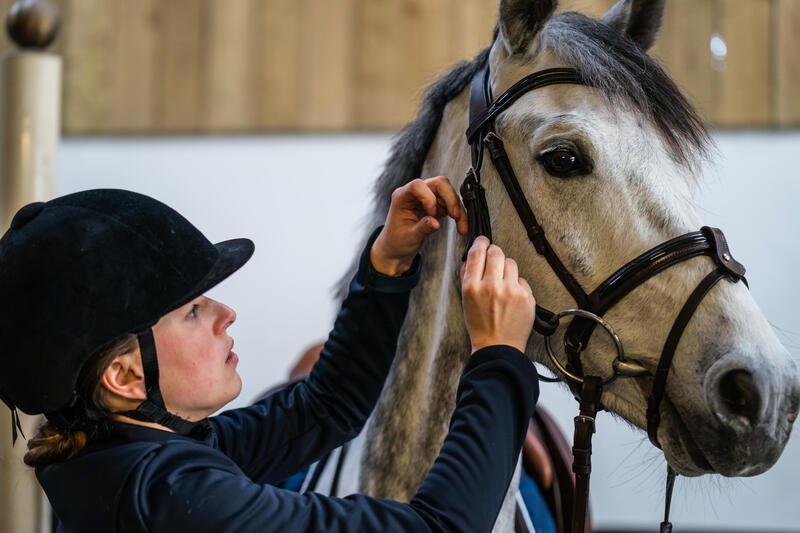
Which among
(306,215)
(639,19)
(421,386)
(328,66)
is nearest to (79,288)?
(421,386)

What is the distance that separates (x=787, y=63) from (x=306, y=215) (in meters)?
2.14

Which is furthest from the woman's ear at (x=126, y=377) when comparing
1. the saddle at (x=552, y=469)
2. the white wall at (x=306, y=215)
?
the white wall at (x=306, y=215)

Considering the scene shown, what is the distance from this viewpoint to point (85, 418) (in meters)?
0.72

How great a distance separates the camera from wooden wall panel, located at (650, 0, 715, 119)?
111 inches

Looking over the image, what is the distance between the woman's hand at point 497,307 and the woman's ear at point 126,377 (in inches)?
14.4

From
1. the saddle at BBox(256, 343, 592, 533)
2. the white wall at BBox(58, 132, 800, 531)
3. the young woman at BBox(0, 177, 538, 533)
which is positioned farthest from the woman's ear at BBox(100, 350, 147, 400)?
the white wall at BBox(58, 132, 800, 531)

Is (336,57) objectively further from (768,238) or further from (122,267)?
(122,267)

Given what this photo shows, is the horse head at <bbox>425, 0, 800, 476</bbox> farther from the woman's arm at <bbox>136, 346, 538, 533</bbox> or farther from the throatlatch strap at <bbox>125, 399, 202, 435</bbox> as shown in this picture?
the throatlatch strap at <bbox>125, 399, 202, 435</bbox>

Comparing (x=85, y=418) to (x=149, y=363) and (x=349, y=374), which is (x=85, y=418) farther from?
(x=349, y=374)

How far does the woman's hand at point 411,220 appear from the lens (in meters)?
0.90

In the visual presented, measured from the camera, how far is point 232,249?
82 cm

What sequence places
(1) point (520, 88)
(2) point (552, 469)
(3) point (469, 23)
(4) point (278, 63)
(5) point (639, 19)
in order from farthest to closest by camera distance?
(4) point (278, 63) < (3) point (469, 23) < (2) point (552, 469) < (5) point (639, 19) < (1) point (520, 88)

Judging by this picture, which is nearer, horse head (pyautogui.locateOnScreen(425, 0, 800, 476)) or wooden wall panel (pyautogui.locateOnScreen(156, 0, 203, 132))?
horse head (pyautogui.locateOnScreen(425, 0, 800, 476))

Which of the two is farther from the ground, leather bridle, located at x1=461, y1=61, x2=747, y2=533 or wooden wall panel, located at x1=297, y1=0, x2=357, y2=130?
wooden wall panel, located at x1=297, y1=0, x2=357, y2=130
